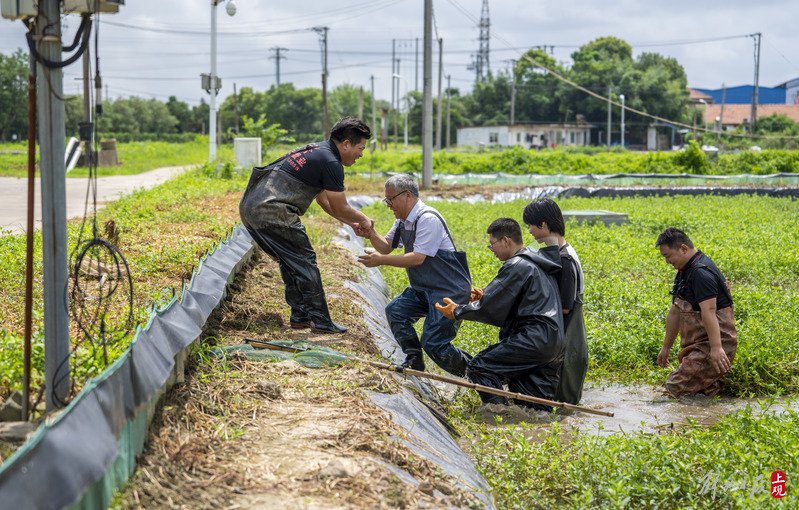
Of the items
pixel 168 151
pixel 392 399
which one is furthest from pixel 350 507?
pixel 168 151

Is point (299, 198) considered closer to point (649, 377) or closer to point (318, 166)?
point (318, 166)

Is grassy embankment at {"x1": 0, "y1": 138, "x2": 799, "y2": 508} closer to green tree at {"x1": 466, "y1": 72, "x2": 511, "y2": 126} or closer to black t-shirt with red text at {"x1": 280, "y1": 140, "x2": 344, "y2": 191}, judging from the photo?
black t-shirt with red text at {"x1": 280, "y1": 140, "x2": 344, "y2": 191}

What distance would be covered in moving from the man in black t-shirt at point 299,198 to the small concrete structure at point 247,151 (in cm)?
1721

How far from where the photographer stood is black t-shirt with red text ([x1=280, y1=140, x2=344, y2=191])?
227 inches

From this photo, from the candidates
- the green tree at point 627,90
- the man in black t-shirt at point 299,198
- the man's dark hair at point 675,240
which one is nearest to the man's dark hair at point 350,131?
the man in black t-shirt at point 299,198

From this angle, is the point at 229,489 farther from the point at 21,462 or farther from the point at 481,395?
the point at 481,395

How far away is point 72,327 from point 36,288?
1.50 metres

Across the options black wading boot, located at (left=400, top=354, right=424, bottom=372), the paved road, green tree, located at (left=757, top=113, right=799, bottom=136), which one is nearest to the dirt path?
black wading boot, located at (left=400, top=354, right=424, bottom=372)

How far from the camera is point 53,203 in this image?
3.35 m

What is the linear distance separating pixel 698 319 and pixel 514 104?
73.9 m

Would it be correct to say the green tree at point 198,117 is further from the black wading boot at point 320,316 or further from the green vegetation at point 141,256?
the black wading boot at point 320,316

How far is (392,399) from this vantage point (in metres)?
4.70

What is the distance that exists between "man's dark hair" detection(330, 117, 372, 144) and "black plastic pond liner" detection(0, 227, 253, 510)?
6.71ft

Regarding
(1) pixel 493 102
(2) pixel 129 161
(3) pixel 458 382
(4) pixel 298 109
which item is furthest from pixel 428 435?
(1) pixel 493 102
